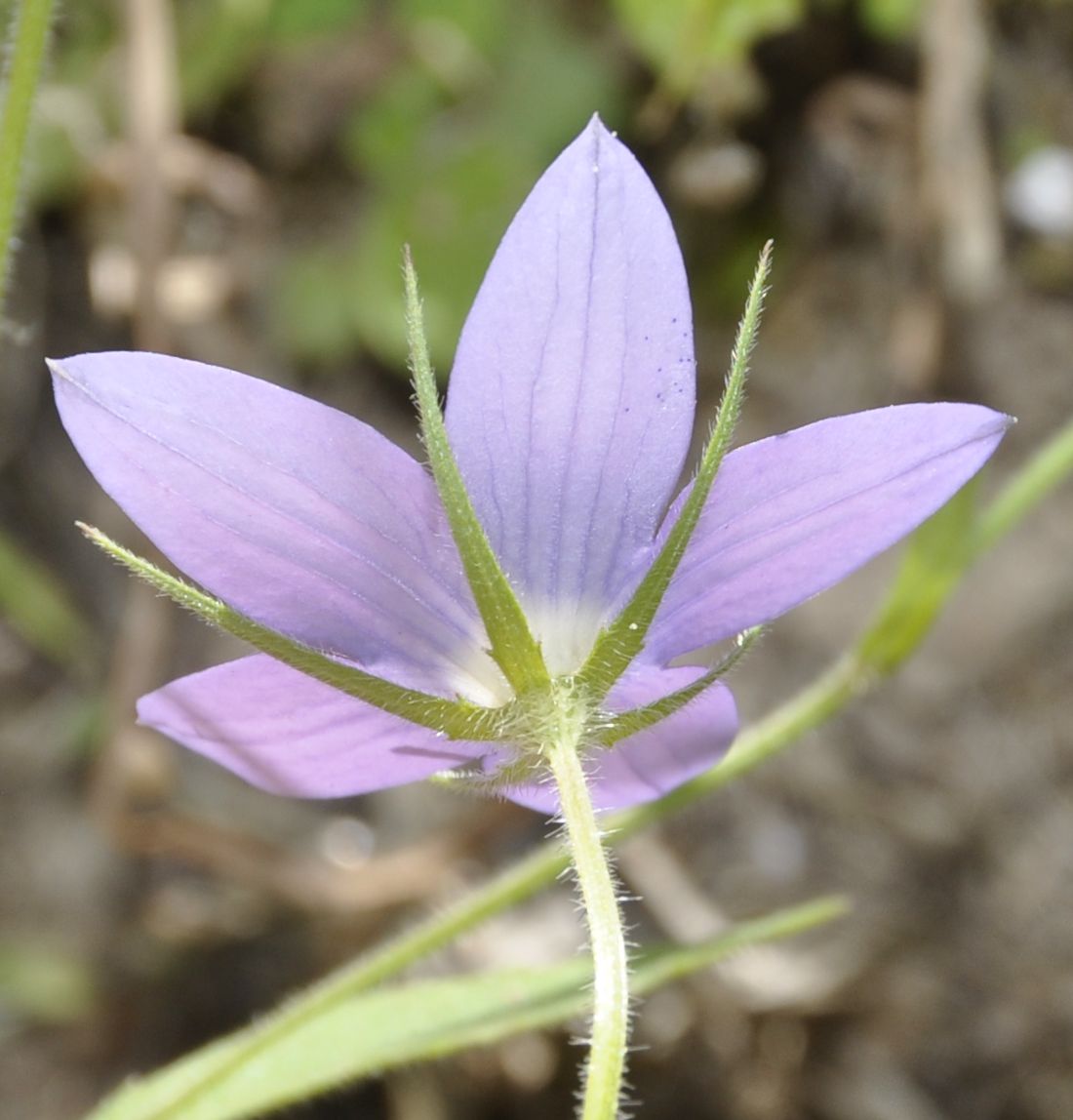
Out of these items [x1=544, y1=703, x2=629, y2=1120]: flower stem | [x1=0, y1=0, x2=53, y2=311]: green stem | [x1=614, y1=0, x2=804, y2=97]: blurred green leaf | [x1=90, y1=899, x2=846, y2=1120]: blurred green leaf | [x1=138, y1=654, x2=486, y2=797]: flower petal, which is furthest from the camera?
[x1=614, y1=0, x2=804, y2=97]: blurred green leaf

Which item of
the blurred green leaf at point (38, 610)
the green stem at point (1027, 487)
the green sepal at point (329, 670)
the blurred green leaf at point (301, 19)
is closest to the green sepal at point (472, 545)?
the green sepal at point (329, 670)

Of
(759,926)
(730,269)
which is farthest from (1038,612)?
(759,926)

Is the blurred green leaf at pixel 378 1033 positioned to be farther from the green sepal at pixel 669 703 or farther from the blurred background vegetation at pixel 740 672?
the blurred background vegetation at pixel 740 672

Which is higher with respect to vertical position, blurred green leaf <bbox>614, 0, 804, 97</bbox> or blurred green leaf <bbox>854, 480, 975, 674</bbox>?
blurred green leaf <bbox>614, 0, 804, 97</bbox>

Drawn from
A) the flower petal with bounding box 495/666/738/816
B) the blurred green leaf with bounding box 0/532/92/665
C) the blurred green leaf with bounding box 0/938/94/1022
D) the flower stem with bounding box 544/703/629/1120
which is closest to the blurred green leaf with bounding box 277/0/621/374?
the blurred green leaf with bounding box 0/532/92/665

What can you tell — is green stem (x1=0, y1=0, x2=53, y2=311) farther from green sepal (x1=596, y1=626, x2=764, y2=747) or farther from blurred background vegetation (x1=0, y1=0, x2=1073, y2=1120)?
blurred background vegetation (x1=0, y1=0, x2=1073, y2=1120)

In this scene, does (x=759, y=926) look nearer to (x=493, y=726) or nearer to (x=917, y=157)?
(x=493, y=726)
